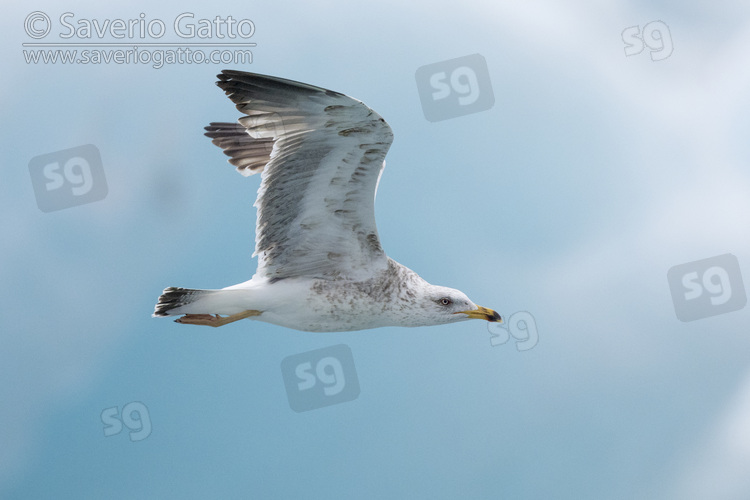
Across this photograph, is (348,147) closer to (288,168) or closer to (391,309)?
(288,168)

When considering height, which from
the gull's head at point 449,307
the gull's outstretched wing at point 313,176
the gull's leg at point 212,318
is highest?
the gull's outstretched wing at point 313,176

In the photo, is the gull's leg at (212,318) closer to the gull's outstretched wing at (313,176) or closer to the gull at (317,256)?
the gull at (317,256)

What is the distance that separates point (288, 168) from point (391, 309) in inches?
33.6

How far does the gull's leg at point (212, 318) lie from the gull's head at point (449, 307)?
32.6 inches

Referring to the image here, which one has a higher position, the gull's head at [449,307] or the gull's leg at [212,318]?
the gull's leg at [212,318]

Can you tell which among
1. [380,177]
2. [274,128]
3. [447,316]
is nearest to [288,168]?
[274,128]

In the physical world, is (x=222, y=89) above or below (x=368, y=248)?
above

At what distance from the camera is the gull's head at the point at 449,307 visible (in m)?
4.70

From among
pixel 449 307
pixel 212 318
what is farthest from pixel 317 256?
pixel 449 307

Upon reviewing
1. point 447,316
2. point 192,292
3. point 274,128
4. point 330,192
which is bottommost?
point 447,316

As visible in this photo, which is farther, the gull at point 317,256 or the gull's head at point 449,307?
the gull's head at point 449,307

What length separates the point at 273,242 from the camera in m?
4.64

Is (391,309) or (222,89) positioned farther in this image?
(391,309)

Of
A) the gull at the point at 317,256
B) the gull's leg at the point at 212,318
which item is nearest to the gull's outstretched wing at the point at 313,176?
the gull at the point at 317,256
